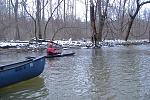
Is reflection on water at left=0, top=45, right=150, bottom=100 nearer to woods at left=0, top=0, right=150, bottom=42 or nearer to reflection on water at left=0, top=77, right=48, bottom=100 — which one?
reflection on water at left=0, top=77, right=48, bottom=100

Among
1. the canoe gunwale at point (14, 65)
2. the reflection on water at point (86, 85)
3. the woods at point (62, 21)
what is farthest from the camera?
the woods at point (62, 21)

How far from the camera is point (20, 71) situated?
13.3 m

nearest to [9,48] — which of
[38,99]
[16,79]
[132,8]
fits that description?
[16,79]

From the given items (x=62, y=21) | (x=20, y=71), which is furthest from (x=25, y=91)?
(x=62, y=21)

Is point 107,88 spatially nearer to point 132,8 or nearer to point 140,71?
point 140,71

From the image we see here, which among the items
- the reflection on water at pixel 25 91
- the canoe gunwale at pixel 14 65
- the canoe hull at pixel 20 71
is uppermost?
the canoe gunwale at pixel 14 65

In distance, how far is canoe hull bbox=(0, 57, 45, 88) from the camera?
12.2 metres

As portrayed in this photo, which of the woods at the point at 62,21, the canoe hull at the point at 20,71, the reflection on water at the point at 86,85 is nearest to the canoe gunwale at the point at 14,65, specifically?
the canoe hull at the point at 20,71

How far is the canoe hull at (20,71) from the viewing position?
40.1 ft

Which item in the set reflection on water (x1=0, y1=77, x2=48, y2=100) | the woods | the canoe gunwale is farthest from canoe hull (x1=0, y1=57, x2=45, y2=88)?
the woods

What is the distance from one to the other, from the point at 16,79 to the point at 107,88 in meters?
3.43

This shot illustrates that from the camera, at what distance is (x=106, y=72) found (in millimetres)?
17141

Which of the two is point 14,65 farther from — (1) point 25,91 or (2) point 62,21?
(2) point 62,21

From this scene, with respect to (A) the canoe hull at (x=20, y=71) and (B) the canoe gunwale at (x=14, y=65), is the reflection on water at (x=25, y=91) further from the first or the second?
(B) the canoe gunwale at (x=14, y=65)
